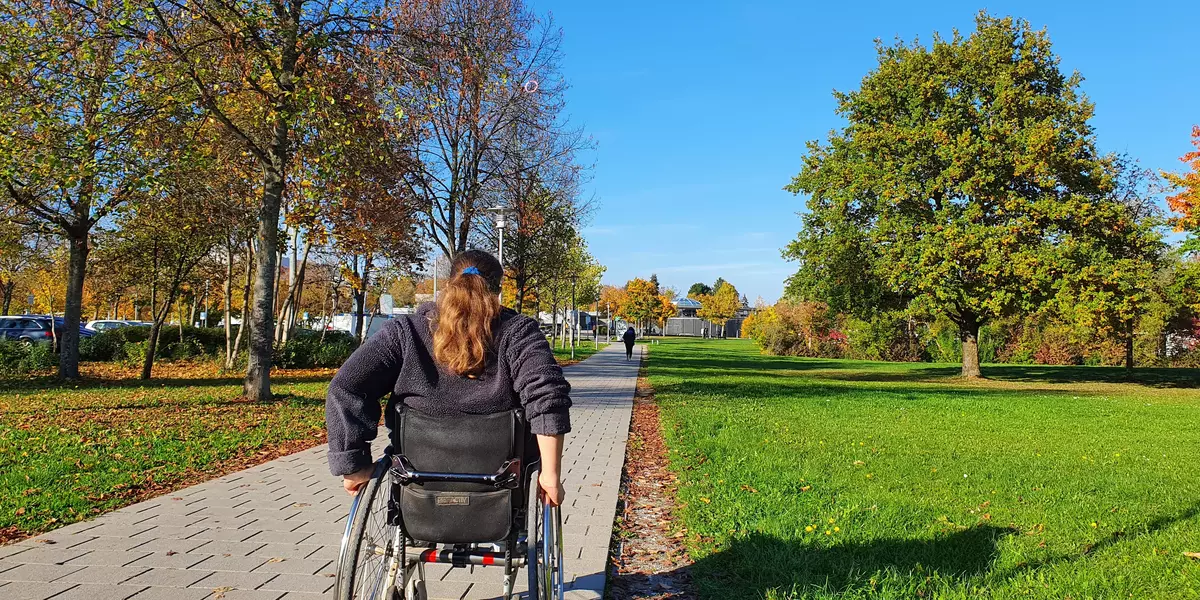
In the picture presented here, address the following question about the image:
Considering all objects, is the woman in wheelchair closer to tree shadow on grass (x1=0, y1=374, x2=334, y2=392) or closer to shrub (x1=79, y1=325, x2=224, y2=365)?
tree shadow on grass (x1=0, y1=374, x2=334, y2=392)

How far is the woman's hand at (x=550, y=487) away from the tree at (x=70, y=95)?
29.0ft

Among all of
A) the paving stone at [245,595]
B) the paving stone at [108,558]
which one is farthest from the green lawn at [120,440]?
the paving stone at [245,595]

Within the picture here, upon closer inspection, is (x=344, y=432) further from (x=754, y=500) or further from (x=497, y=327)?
(x=754, y=500)

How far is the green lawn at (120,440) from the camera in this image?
5.51m

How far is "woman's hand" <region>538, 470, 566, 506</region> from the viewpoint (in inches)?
108

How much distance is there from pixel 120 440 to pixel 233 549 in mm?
4598

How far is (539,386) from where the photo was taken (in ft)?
8.68

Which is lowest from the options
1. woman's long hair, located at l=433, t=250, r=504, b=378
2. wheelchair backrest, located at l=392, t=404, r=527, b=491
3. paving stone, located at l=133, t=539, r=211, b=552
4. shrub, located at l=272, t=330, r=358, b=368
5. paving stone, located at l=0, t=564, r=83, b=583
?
paving stone, located at l=133, t=539, r=211, b=552

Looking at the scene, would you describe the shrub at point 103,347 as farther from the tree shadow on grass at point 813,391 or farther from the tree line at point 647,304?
the tree line at point 647,304

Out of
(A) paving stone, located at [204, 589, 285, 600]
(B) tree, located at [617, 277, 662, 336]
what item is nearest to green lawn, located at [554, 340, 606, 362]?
(A) paving stone, located at [204, 589, 285, 600]

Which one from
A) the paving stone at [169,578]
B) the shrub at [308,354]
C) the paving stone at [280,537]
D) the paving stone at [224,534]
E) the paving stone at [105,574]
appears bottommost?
the paving stone at [280,537]

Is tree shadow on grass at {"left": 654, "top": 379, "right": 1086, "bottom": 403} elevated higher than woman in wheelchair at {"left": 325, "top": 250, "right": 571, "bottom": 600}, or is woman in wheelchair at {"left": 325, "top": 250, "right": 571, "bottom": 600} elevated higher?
woman in wheelchair at {"left": 325, "top": 250, "right": 571, "bottom": 600}

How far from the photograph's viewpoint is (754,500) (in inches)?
228

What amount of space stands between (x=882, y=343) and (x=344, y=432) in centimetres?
4331
